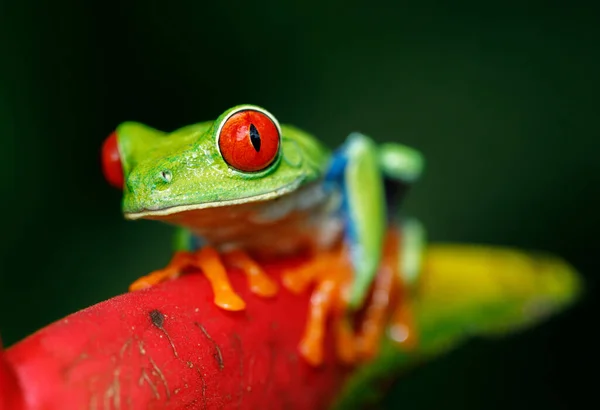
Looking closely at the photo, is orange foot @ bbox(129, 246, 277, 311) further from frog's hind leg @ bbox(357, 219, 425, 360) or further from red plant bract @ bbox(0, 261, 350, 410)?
frog's hind leg @ bbox(357, 219, 425, 360)

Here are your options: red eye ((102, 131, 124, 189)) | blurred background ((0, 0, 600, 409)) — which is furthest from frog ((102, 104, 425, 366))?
blurred background ((0, 0, 600, 409))

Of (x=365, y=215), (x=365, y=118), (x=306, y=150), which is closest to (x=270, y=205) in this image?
(x=306, y=150)

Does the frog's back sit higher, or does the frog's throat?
the frog's back

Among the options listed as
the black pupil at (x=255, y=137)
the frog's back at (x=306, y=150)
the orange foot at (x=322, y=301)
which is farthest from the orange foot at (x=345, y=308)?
the black pupil at (x=255, y=137)

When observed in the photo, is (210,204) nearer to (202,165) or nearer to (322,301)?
(202,165)

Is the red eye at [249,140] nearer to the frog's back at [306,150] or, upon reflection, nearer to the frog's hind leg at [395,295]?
the frog's back at [306,150]

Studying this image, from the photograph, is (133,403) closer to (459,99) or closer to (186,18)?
(186,18)
